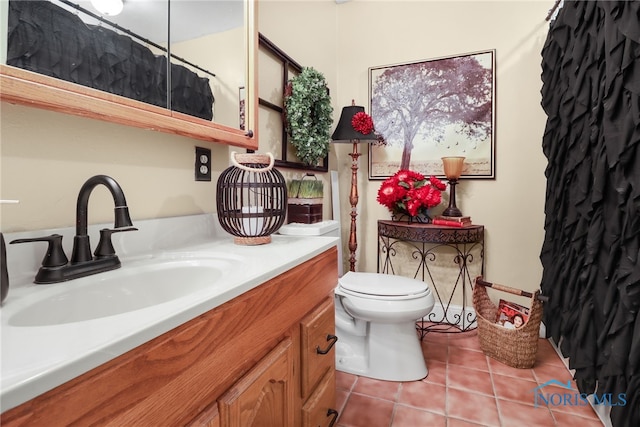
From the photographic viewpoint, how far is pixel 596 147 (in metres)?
1.29

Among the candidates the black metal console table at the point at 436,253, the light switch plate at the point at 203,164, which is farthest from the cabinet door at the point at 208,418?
the black metal console table at the point at 436,253

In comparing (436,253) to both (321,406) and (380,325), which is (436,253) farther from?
(321,406)

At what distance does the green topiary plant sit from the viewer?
5.90 ft

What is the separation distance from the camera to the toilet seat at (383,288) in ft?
5.30

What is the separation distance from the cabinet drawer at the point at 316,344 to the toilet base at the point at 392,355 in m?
0.62

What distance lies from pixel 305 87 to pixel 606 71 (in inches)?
51.5

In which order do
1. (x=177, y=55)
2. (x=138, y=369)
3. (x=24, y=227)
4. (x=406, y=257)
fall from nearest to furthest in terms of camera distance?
(x=138, y=369)
(x=24, y=227)
(x=177, y=55)
(x=406, y=257)

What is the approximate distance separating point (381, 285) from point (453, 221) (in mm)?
722

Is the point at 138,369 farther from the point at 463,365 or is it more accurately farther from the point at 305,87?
the point at 463,365

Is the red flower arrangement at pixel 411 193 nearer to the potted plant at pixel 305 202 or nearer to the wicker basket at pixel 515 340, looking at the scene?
the wicker basket at pixel 515 340

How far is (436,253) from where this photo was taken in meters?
2.38

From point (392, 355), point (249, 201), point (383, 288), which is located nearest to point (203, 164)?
point (249, 201)

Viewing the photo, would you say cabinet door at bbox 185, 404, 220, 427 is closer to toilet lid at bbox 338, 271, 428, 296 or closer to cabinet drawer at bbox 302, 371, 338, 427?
cabinet drawer at bbox 302, 371, 338, 427

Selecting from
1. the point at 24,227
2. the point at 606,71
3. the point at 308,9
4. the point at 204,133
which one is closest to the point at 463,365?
the point at 606,71
